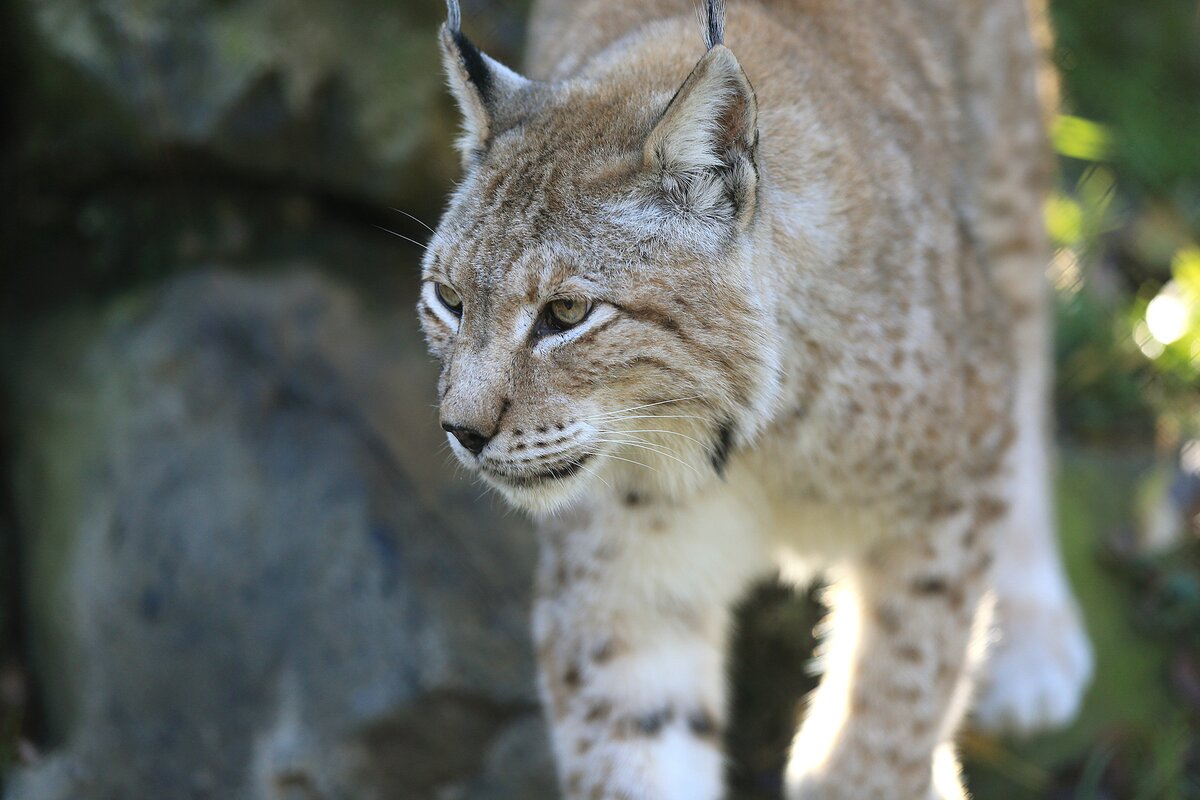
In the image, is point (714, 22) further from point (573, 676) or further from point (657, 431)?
point (573, 676)

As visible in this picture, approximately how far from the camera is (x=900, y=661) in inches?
A: 109

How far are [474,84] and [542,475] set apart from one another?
0.77 m

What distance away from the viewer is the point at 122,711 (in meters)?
3.58

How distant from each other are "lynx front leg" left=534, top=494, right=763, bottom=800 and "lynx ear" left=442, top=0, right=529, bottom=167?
83cm

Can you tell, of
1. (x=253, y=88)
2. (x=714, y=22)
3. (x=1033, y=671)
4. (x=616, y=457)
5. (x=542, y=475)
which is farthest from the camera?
(x=253, y=88)

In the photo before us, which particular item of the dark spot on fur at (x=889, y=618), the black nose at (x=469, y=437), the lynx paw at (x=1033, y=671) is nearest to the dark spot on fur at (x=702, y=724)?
the dark spot on fur at (x=889, y=618)

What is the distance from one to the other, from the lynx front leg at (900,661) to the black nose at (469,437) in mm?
1018

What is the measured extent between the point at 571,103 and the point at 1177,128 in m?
4.76

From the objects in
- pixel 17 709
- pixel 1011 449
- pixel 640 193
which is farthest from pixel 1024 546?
pixel 17 709

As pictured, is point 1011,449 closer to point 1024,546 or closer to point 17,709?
point 1024,546

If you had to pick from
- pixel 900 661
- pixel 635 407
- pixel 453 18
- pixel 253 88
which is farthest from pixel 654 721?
pixel 253 88

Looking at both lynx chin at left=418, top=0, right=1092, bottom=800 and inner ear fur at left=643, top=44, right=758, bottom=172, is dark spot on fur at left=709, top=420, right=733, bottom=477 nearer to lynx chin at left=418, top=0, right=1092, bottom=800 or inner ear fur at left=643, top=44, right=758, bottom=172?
lynx chin at left=418, top=0, right=1092, bottom=800

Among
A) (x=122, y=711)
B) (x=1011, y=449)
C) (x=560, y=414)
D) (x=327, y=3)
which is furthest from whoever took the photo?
(x=327, y=3)

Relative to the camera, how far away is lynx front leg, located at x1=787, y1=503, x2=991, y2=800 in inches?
109
